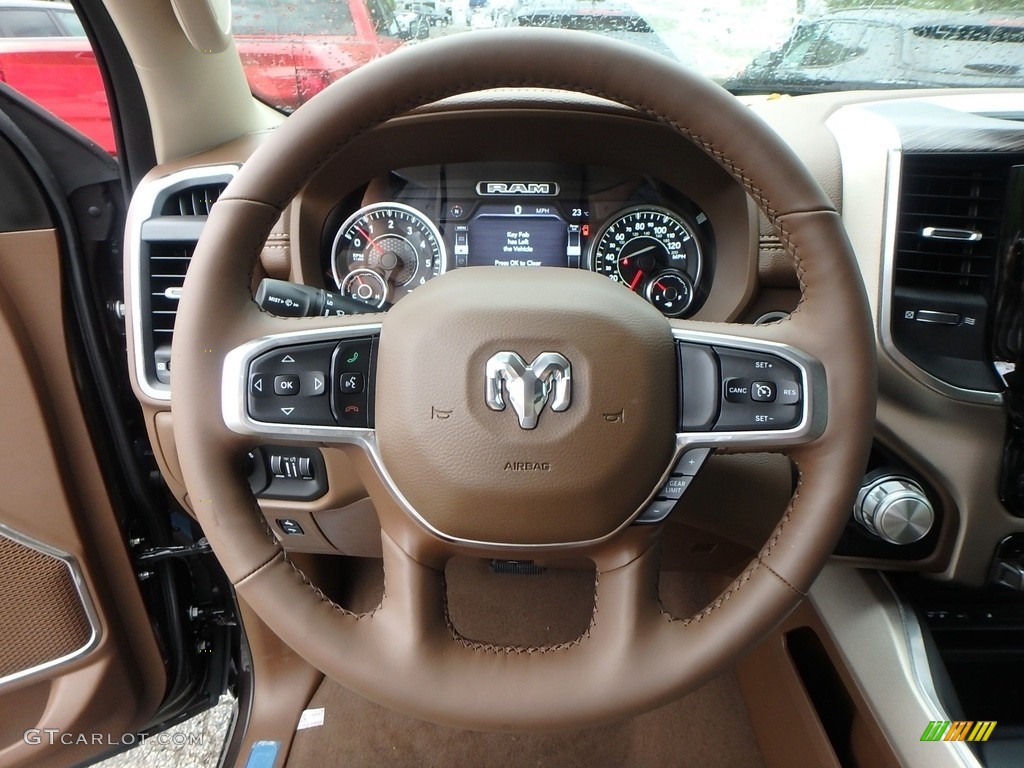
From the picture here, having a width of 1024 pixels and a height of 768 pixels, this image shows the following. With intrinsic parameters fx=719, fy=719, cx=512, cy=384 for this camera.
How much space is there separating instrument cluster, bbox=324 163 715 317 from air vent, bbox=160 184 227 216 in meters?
0.17

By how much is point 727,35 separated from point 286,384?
0.90 meters

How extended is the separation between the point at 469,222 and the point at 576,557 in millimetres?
561

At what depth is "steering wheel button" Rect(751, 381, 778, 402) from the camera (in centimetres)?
75

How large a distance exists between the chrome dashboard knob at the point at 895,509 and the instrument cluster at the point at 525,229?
1.23ft

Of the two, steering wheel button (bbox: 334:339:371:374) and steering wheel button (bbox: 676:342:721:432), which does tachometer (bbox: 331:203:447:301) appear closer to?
steering wheel button (bbox: 334:339:371:374)

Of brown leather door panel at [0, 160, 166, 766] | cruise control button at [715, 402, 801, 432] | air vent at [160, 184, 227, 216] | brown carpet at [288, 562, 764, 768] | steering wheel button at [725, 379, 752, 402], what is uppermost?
air vent at [160, 184, 227, 216]

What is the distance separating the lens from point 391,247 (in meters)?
1.10

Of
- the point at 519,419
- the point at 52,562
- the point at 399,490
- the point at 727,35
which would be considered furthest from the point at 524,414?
the point at 52,562

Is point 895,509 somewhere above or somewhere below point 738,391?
below

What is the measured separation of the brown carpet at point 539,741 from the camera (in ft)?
4.64

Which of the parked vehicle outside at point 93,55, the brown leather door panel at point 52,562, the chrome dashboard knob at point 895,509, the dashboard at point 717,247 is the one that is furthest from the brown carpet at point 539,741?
the parked vehicle outside at point 93,55

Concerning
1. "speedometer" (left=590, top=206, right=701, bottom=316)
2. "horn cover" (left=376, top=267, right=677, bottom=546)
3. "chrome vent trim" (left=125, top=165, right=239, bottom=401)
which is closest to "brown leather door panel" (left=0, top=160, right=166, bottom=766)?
"chrome vent trim" (left=125, top=165, right=239, bottom=401)

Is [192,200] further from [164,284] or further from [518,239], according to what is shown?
[518,239]

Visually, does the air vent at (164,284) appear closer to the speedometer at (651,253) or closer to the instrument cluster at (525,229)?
the instrument cluster at (525,229)
